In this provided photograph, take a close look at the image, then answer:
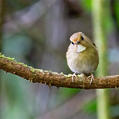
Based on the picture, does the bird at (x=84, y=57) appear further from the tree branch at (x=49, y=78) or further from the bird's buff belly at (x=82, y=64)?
the tree branch at (x=49, y=78)

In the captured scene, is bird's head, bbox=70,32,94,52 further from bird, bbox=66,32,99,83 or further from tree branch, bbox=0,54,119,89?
tree branch, bbox=0,54,119,89

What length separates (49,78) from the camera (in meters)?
2.20

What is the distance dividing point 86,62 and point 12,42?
2.79 m

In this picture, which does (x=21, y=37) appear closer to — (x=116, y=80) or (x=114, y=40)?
(x=114, y=40)

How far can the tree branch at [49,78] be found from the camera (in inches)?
83.1

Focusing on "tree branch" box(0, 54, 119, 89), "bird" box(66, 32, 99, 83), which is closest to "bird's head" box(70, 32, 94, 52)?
"bird" box(66, 32, 99, 83)

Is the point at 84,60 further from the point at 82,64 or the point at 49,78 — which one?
the point at 49,78

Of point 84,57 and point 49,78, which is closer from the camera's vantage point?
point 49,78

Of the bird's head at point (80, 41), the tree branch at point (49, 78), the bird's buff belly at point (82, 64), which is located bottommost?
the tree branch at point (49, 78)

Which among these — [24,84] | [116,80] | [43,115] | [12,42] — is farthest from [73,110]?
[116,80]

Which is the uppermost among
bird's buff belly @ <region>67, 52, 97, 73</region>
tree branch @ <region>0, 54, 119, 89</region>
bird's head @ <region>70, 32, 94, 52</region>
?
bird's head @ <region>70, 32, 94, 52</region>

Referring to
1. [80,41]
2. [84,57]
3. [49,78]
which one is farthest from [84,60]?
[49,78]

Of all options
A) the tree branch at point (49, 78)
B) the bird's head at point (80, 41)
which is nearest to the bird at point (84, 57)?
the bird's head at point (80, 41)

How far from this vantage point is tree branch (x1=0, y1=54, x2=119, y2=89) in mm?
2111
